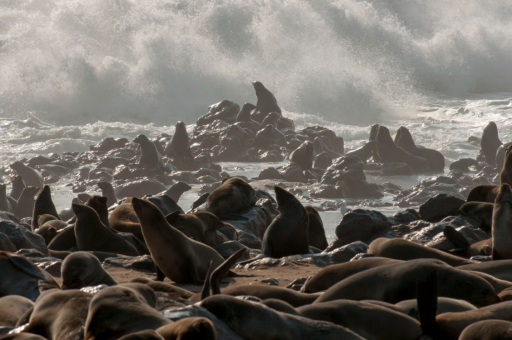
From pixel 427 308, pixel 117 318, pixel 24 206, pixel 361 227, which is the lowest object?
pixel 361 227

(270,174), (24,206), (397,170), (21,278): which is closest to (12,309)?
(21,278)

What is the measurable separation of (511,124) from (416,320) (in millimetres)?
39928

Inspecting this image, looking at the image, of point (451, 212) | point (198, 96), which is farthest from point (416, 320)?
point (198, 96)

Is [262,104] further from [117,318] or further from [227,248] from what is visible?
[117,318]

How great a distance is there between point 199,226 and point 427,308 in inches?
210

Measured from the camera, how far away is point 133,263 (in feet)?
25.5

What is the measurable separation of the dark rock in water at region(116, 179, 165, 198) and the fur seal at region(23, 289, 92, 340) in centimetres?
1814

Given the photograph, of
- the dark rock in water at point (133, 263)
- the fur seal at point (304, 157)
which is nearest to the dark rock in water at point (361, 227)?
the dark rock in water at point (133, 263)

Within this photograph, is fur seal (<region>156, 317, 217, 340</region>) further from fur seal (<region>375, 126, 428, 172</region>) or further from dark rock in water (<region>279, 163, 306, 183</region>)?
fur seal (<region>375, 126, 428, 172</region>)

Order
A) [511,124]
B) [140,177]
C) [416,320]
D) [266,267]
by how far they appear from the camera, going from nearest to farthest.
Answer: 1. [416,320]
2. [266,267]
3. [140,177]
4. [511,124]

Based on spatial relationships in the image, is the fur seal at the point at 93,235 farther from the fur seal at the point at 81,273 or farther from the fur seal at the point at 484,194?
the fur seal at the point at 484,194

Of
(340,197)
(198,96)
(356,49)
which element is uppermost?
(356,49)

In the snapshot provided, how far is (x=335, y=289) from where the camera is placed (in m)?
4.74

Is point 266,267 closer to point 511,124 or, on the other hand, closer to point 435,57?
point 511,124
